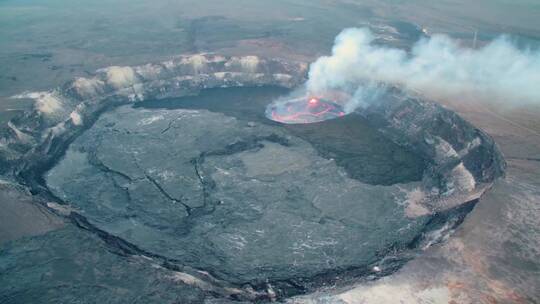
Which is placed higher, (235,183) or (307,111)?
(307,111)

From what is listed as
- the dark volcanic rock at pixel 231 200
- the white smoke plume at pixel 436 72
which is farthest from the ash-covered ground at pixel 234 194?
the white smoke plume at pixel 436 72

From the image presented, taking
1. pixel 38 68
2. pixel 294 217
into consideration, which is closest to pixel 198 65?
pixel 38 68

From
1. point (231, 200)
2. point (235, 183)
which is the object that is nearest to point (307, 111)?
point (235, 183)

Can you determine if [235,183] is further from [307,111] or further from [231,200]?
[307,111]

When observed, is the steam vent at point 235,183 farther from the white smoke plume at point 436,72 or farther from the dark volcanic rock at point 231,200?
the white smoke plume at point 436,72

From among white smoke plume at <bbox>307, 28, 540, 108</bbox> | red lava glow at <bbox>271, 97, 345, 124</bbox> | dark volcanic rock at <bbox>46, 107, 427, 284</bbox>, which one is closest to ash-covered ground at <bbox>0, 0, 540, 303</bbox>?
dark volcanic rock at <bbox>46, 107, 427, 284</bbox>

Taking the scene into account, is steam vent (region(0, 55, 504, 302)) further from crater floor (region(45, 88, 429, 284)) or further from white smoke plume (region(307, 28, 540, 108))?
white smoke plume (region(307, 28, 540, 108))

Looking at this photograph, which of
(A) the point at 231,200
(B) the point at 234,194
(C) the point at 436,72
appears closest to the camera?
(A) the point at 231,200
